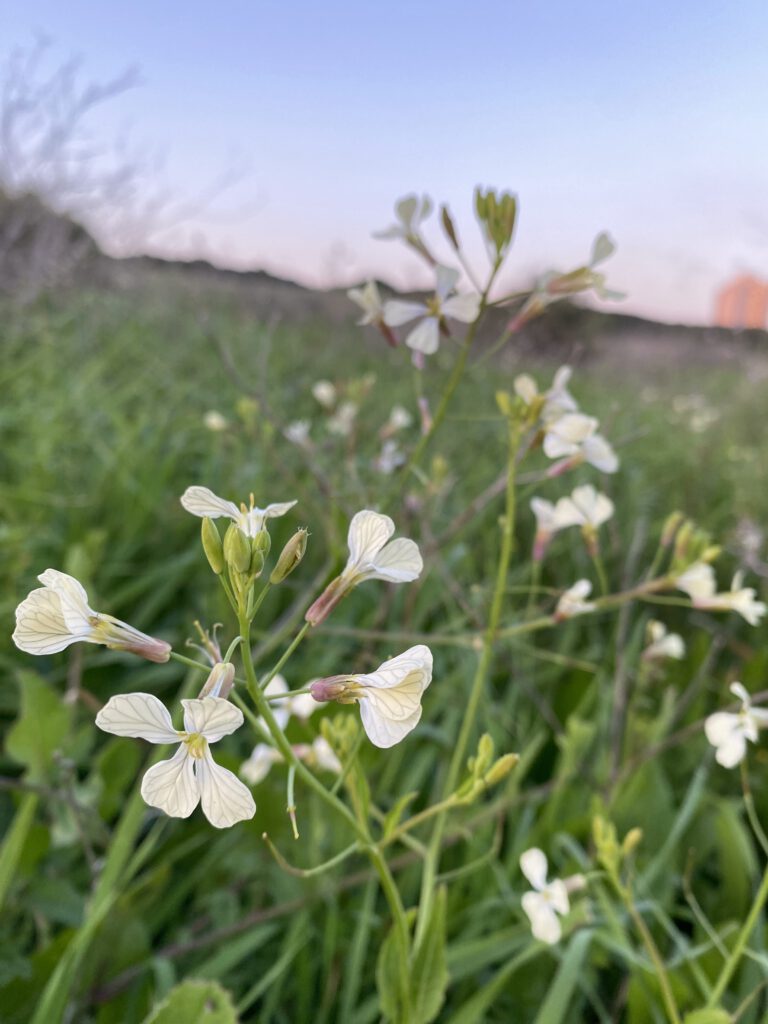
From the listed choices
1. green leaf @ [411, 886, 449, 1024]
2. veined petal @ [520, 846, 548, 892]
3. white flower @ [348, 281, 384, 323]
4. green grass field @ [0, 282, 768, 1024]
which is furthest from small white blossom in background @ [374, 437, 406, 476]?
green leaf @ [411, 886, 449, 1024]

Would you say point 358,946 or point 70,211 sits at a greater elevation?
point 70,211

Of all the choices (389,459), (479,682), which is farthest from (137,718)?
(389,459)

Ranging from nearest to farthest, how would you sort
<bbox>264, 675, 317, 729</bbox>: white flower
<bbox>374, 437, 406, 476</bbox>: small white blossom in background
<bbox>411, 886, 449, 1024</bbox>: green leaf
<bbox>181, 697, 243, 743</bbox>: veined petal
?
<bbox>181, 697, 243, 743</bbox>: veined petal
<bbox>411, 886, 449, 1024</bbox>: green leaf
<bbox>264, 675, 317, 729</bbox>: white flower
<bbox>374, 437, 406, 476</bbox>: small white blossom in background

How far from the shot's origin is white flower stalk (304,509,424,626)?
50cm

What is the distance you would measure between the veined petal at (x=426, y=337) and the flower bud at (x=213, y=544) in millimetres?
388

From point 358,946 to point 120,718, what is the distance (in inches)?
29.0

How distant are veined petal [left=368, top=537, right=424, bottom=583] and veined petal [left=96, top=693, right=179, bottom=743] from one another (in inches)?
5.9

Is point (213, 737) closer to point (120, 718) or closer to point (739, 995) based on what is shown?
point (120, 718)

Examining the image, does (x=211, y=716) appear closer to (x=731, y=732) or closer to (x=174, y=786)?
(x=174, y=786)

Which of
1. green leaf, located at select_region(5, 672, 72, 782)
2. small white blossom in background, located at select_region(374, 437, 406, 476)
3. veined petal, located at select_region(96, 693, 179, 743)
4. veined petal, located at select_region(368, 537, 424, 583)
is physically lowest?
green leaf, located at select_region(5, 672, 72, 782)

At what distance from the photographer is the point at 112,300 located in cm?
555

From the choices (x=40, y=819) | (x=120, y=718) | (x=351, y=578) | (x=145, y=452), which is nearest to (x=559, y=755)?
(x=40, y=819)

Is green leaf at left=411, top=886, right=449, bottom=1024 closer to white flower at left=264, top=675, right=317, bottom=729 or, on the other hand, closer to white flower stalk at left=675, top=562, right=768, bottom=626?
white flower at left=264, top=675, right=317, bottom=729

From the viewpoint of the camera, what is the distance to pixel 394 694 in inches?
17.8
